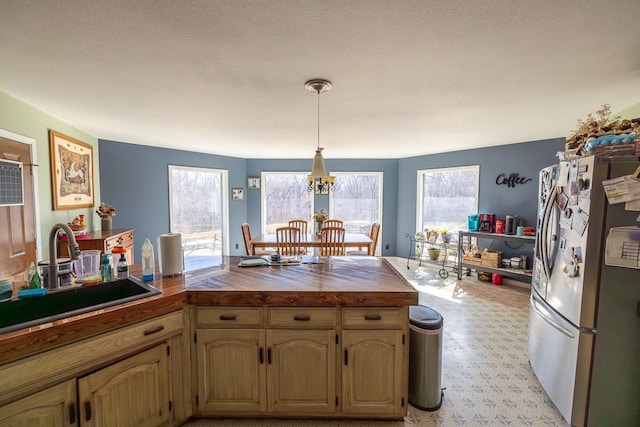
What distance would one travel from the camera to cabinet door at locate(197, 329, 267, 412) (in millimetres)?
1645

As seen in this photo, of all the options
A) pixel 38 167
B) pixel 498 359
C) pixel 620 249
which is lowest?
pixel 498 359

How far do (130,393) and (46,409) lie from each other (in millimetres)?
330

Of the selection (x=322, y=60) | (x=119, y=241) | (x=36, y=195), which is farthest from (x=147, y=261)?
(x=119, y=241)

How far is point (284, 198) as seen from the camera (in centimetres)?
623

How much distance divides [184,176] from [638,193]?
5.72 meters

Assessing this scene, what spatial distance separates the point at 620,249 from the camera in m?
1.53

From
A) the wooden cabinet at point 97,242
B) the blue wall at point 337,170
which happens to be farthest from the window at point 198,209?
the wooden cabinet at point 97,242

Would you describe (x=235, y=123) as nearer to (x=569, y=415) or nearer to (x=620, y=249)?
(x=620, y=249)

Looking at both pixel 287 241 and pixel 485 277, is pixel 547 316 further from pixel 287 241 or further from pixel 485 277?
pixel 287 241

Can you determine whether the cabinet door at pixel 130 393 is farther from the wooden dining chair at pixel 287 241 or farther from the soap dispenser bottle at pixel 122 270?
the wooden dining chair at pixel 287 241

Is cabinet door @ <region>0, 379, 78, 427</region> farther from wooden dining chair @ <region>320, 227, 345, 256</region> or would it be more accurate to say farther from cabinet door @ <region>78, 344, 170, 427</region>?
wooden dining chair @ <region>320, 227, 345, 256</region>

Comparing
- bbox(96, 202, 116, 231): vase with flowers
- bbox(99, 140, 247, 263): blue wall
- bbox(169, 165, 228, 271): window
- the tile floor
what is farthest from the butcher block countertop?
bbox(169, 165, 228, 271): window

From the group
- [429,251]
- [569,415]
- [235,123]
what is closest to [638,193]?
[569,415]

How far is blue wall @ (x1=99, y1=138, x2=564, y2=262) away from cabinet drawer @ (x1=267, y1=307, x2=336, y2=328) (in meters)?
3.99
